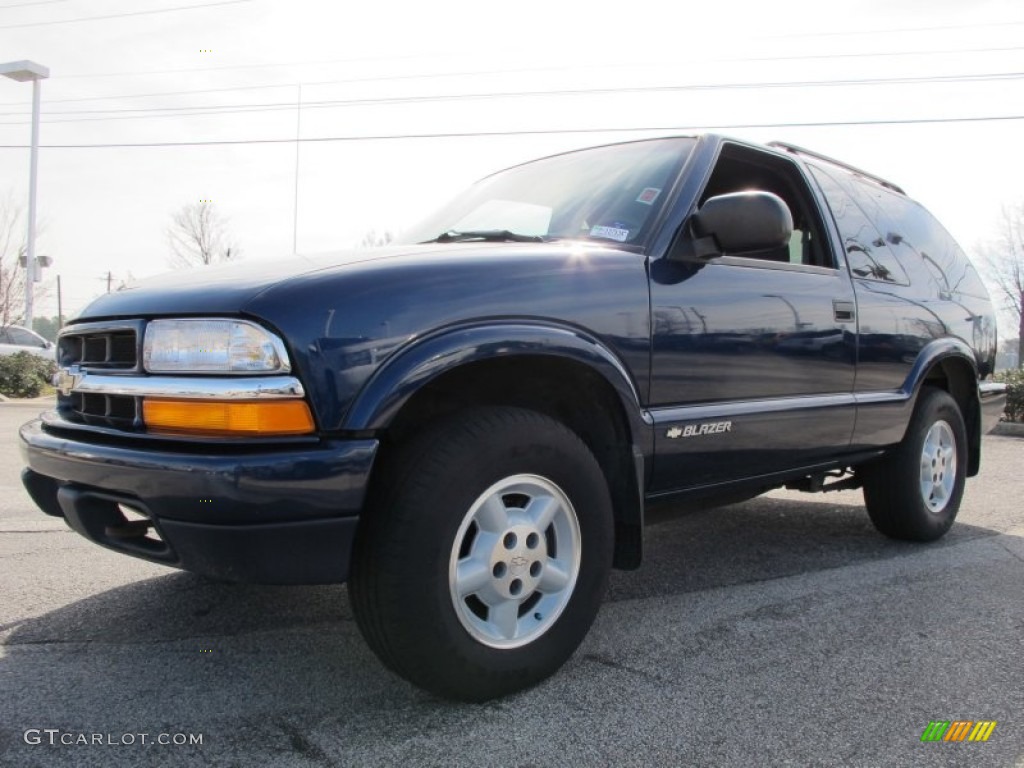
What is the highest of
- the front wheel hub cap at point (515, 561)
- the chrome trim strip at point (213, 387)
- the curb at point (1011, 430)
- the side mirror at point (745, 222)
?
the side mirror at point (745, 222)

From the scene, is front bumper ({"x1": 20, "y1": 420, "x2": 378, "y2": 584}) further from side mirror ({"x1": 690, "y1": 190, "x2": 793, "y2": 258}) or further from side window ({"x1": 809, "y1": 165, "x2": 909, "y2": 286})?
side window ({"x1": 809, "y1": 165, "x2": 909, "y2": 286})

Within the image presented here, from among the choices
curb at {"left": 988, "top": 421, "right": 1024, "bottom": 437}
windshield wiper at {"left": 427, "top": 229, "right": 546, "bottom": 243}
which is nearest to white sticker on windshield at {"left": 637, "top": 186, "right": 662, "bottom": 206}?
windshield wiper at {"left": 427, "top": 229, "right": 546, "bottom": 243}

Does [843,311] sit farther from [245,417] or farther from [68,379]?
[68,379]

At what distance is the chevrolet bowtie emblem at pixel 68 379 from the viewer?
2.38m

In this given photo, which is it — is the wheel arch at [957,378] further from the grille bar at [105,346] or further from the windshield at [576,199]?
the grille bar at [105,346]

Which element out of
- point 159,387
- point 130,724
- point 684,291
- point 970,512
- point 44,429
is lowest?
point 970,512

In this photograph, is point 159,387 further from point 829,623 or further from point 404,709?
point 829,623

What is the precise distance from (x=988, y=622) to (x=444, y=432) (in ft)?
7.54

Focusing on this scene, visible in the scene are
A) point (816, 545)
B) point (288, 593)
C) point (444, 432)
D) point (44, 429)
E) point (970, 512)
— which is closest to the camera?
point (444, 432)

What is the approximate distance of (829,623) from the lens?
299 centimetres

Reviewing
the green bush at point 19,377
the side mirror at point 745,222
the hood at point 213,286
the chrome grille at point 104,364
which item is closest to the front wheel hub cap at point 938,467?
the side mirror at point 745,222

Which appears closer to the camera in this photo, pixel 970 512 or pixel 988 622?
pixel 988 622

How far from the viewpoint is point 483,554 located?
2236 millimetres

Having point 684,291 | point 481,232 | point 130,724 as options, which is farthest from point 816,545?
point 130,724
